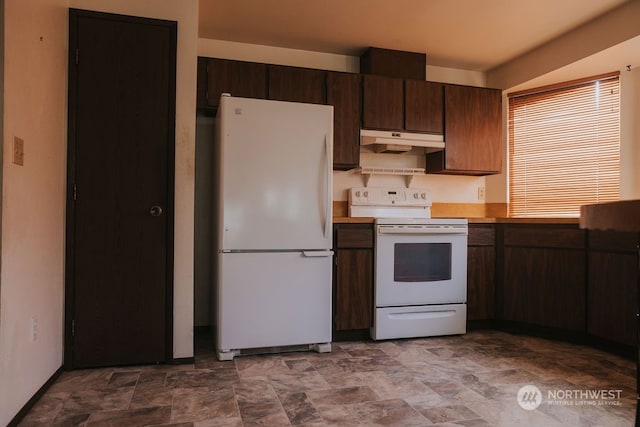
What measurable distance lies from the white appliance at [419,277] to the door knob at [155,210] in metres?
1.46

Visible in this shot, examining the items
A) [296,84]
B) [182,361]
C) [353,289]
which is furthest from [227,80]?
[182,361]

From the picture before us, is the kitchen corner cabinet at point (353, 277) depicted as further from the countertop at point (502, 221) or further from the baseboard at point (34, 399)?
the baseboard at point (34, 399)

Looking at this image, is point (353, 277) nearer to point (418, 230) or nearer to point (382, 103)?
point (418, 230)

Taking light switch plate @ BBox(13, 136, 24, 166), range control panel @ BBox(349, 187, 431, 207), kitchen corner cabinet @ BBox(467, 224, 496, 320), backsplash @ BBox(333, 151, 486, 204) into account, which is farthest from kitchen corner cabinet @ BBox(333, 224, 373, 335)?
light switch plate @ BBox(13, 136, 24, 166)

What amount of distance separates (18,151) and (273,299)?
157 centimetres

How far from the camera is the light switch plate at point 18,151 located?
5.85ft

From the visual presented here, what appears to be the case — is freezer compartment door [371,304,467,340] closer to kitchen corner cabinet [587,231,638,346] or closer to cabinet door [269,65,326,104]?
kitchen corner cabinet [587,231,638,346]

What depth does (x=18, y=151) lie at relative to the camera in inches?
71.7

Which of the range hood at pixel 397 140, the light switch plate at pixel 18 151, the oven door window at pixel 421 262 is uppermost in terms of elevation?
the range hood at pixel 397 140

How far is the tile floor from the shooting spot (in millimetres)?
1907

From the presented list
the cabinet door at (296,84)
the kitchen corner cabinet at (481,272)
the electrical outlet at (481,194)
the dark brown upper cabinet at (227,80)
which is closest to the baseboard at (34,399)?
the dark brown upper cabinet at (227,80)

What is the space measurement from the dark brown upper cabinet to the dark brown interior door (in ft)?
1.78

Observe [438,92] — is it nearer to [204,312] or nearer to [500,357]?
[500,357]

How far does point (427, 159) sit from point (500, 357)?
6.02 feet
